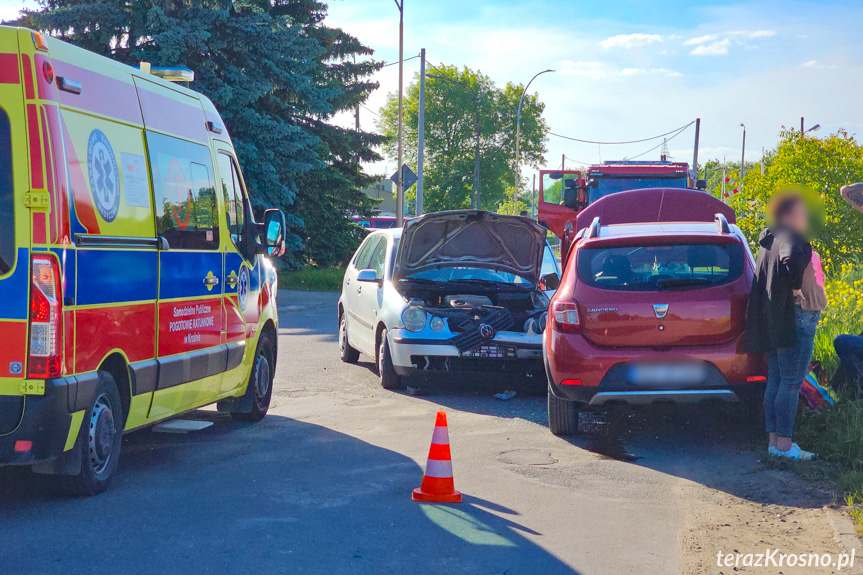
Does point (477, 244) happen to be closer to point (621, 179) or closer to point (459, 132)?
point (621, 179)

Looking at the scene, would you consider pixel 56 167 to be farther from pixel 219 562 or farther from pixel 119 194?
pixel 219 562

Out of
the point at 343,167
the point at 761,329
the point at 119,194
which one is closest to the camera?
the point at 119,194

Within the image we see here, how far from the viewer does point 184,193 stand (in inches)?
266

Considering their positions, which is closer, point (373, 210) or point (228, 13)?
point (228, 13)

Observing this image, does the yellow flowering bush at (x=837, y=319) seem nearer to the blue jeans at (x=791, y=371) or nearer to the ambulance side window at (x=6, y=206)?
the blue jeans at (x=791, y=371)

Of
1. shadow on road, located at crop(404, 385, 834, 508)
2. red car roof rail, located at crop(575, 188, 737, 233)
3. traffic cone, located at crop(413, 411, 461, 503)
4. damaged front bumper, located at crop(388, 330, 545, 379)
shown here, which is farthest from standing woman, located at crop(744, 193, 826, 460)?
red car roof rail, located at crop(575, 188, 737, 233)

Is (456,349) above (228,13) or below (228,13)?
below

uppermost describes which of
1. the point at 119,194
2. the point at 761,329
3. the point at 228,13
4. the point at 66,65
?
the point at 228,13

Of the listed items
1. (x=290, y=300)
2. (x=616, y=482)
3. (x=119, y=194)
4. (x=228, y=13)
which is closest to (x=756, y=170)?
(x=290, y=300)

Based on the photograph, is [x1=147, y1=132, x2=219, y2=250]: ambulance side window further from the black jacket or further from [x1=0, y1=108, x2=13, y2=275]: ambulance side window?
the black jacket

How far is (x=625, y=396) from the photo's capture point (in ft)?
23.2

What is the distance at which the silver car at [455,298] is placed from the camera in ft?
31.6

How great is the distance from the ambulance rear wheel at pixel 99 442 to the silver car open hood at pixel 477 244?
5209 mm

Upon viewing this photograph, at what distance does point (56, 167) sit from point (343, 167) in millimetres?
27290
